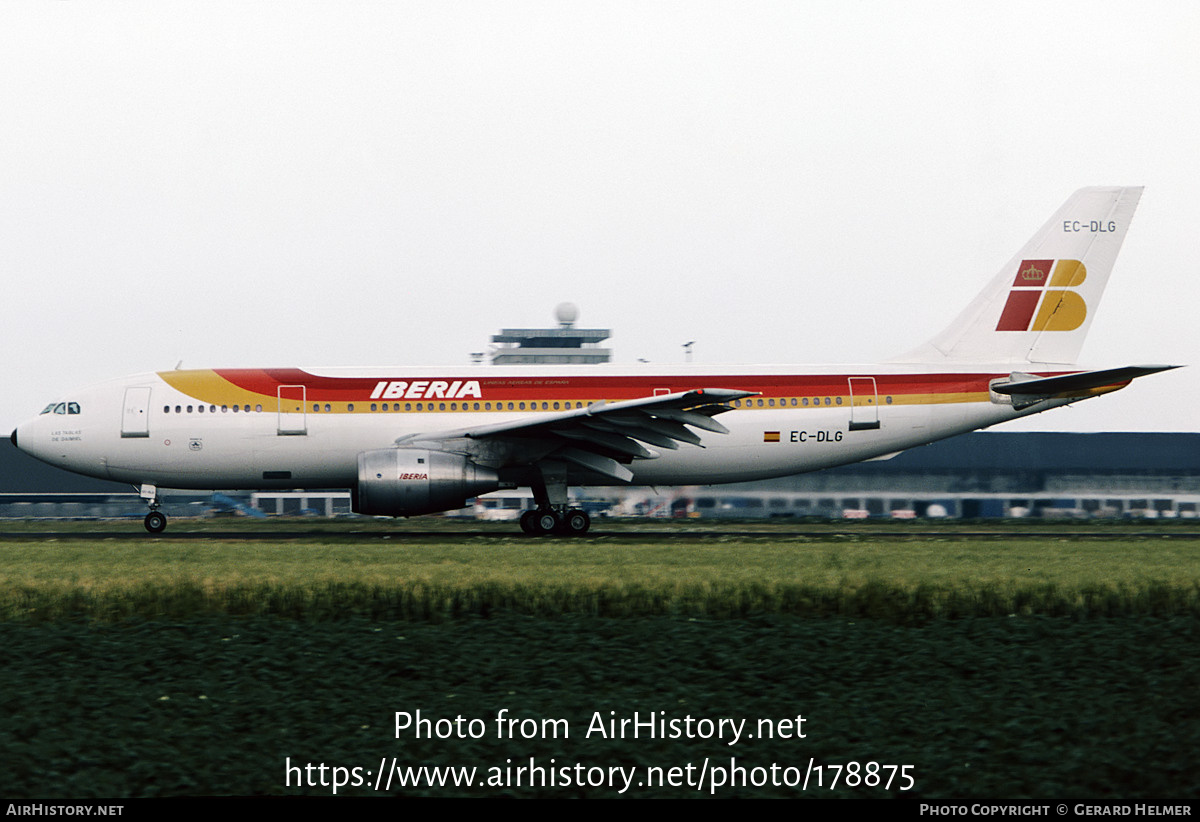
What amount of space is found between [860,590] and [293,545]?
1088 centimetres

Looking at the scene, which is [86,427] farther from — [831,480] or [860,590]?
[831,480]

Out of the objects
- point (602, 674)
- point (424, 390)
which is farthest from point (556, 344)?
point (602, 674)

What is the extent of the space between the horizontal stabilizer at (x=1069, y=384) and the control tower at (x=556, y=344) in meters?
26.2

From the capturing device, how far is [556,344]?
4997 cm

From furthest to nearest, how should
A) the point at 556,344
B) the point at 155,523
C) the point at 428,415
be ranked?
1. the point at 556,344
2. the point at 155,523
3. the point at 428,415

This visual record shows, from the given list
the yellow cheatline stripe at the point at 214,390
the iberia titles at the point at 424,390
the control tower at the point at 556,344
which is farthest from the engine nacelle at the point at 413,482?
the control tower at the point at 556,344

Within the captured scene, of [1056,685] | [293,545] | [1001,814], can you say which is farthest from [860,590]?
[293,545]

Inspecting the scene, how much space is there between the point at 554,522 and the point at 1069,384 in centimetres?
1101

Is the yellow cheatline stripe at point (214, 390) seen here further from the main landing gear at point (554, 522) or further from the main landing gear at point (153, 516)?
the main landing gear at point (554, 522)

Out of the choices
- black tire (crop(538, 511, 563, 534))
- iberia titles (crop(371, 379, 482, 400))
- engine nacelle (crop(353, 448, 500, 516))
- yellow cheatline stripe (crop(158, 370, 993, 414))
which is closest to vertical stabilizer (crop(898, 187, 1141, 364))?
yellow cheatline stripe (crop(158, 370, 993, 414))

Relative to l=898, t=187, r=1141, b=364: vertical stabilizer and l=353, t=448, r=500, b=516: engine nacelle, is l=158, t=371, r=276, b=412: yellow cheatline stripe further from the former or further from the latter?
l=898, t=187, r=1141, b=364: vertical stabilizer

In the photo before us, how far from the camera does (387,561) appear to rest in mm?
15602

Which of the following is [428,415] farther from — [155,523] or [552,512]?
[155,523]

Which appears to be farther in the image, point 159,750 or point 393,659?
point 393,659
